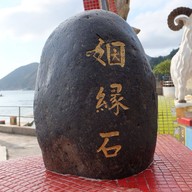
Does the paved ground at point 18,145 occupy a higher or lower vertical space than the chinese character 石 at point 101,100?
lower

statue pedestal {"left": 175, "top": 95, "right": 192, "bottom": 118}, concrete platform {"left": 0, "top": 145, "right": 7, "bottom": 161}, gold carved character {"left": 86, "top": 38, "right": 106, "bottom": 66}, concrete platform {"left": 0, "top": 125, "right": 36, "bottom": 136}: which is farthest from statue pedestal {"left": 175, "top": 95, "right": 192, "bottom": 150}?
concrete platform {"left": 0, "top": 125, "right": 36, "bottom": 136}

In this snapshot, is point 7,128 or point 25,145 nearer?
point 25,145

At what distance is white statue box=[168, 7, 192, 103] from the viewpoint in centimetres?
791

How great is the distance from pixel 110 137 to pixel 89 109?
33cm

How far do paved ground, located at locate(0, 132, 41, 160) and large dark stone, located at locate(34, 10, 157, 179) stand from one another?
513 centimetres

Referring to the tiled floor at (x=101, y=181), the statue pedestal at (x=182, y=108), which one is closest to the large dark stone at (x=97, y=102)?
the tiled floor at (x=101, y=181)

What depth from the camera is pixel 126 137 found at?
3.13 metres

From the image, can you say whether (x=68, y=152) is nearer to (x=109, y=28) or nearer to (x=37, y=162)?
(x=37, y=162)

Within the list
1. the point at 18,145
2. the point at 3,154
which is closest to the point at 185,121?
the point at 3,154

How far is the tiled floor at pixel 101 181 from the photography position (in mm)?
2898

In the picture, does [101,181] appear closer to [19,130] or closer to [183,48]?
[183,48]

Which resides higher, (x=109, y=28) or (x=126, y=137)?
(x=109, y=28)

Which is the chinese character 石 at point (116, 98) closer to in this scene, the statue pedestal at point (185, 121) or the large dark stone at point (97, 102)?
the large dark stone at point (97, 102)

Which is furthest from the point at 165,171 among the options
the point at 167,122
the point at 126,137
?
the point at 167,122
